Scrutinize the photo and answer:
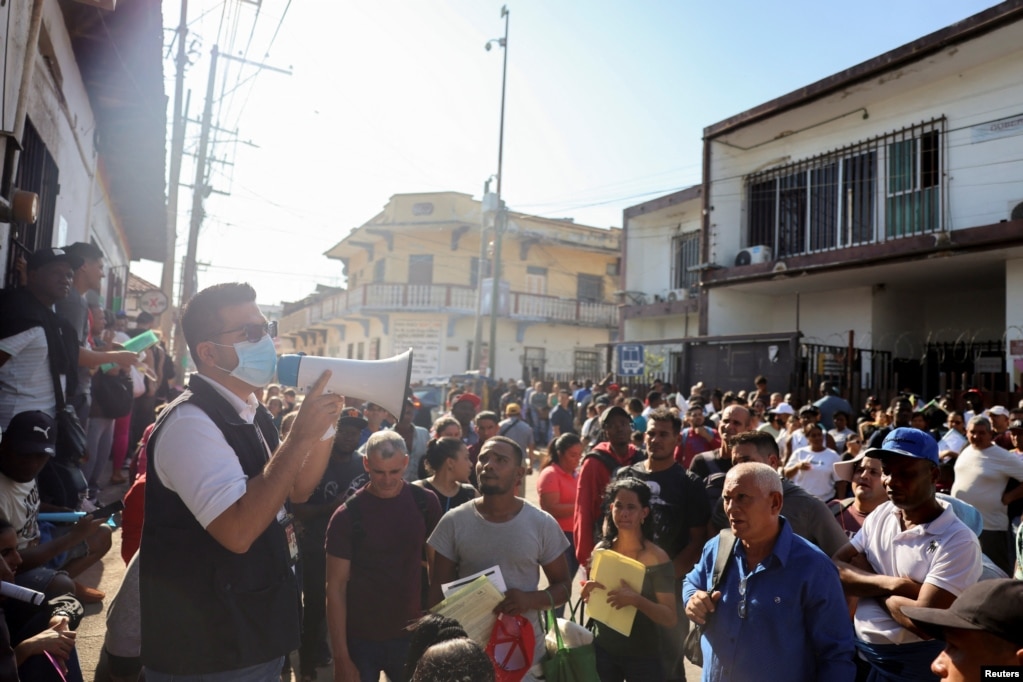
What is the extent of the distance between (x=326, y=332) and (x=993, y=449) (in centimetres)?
3631

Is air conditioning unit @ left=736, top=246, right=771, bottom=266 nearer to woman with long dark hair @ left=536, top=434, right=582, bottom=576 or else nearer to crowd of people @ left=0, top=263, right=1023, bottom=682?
crowd of people @ left=0, top=263, right=1023, bottom=682

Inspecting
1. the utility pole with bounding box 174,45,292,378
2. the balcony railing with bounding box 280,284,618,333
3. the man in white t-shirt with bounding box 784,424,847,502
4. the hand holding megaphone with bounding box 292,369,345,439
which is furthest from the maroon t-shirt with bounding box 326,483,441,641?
the balcony railing with bounding box 280,284,618,333

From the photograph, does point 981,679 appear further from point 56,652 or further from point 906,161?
point 906,161

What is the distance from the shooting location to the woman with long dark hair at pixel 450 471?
455 cm

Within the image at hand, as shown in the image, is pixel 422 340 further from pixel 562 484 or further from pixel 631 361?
pixel 562 484

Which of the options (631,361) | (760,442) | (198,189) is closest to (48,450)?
(760,442)

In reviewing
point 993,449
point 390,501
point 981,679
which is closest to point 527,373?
point 993,449

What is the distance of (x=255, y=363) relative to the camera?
7.49ft

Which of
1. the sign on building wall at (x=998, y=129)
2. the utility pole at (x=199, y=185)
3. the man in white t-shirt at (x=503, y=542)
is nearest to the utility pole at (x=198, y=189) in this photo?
the utility pole at (x=199, y=185)

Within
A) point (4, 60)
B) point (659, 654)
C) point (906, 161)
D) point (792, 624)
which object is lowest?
point (659, 654)

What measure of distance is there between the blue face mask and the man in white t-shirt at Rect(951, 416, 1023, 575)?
605 cm

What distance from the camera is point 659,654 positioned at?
3.70 meters

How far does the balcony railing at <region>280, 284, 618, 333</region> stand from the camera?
27.8 metres

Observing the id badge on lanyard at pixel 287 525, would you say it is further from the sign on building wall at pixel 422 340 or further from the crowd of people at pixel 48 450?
the sign on building wall at pixel 422 340
